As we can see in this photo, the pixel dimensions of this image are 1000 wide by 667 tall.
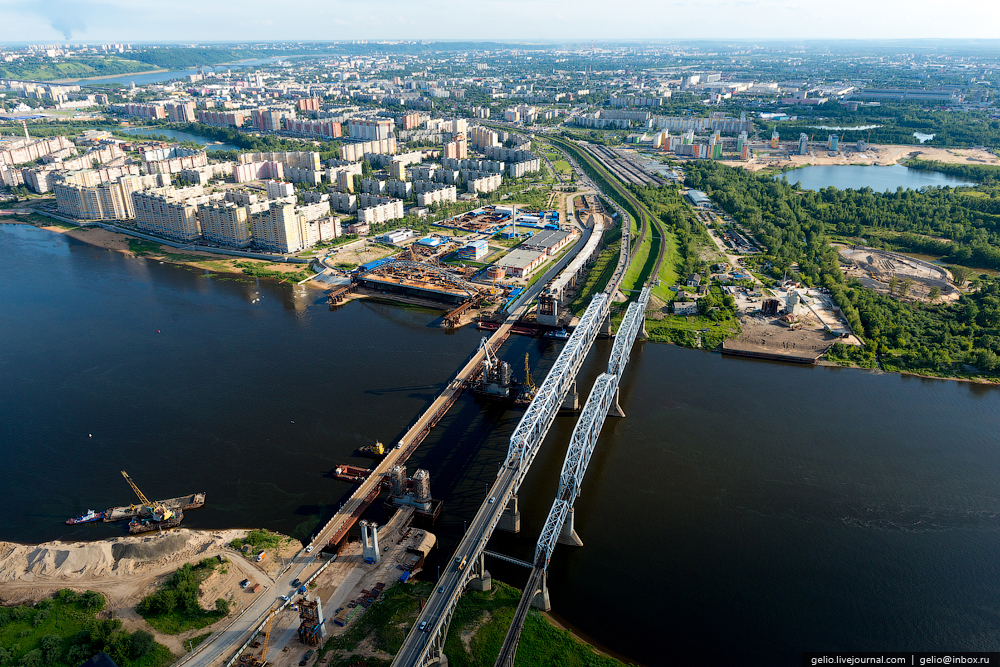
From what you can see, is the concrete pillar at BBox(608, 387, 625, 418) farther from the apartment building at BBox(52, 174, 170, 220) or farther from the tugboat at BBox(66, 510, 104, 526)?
the apartment building at BBox(52, 174, 170, 220)

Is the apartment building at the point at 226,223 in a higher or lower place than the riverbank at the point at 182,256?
higher

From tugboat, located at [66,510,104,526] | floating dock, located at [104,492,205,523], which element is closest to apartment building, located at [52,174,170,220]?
tugboat, located at [66,510,104,526]

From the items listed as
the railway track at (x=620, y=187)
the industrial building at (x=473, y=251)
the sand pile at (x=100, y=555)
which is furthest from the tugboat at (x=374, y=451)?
the industrial building at (x=473, y=251)

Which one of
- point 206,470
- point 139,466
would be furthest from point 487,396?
point 139,466

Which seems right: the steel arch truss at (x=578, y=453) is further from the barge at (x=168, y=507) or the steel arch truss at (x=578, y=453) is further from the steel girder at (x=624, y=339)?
the barge at (x=168, y=507)

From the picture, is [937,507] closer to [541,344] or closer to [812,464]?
[812,464]

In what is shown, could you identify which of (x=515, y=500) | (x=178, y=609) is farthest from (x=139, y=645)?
(x=515, y=500)

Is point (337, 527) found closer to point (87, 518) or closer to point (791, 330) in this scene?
point (87, 518)

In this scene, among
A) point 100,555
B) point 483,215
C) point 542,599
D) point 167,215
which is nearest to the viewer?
point 542,599
